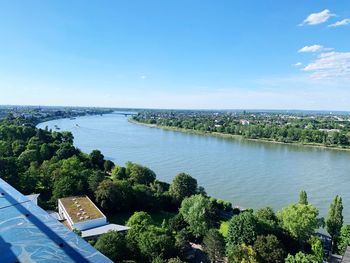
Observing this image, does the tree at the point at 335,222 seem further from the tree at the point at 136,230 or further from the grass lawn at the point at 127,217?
the tree at the point at 136,230

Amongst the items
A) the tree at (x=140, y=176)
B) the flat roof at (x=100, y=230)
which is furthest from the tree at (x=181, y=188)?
the flat roof at (x=100, y=230)

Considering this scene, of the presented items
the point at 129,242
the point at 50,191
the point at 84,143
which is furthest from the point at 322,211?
the point at 84,143

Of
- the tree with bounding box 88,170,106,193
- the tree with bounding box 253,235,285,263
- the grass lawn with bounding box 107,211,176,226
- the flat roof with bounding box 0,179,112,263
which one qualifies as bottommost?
the grass lawn with bounding box 107,211,176,226

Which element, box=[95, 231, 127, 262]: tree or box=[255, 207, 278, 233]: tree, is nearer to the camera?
box=[95, 231, 127, 262]: tree

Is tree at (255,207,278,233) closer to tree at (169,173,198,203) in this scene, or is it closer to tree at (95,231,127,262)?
tree at (169,173,198,203)

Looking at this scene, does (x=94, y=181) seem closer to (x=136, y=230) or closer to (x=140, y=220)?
(x=140, y=220)

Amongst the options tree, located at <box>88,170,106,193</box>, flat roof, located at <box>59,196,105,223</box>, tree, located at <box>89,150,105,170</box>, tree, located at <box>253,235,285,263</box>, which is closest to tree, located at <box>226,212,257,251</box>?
tree, located at <box>253,235,285,263</box>

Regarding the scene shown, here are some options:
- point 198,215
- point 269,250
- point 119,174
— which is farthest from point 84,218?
point 119,174
